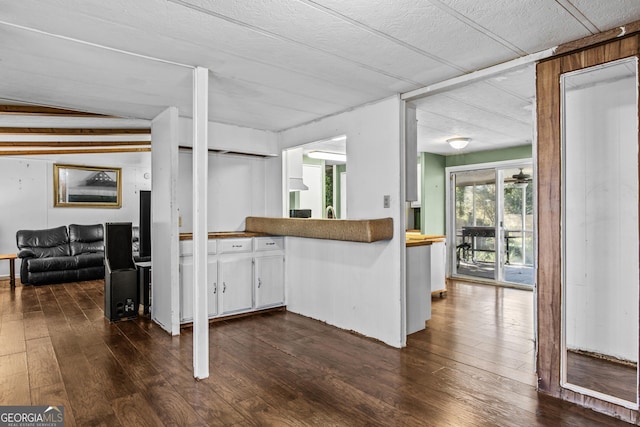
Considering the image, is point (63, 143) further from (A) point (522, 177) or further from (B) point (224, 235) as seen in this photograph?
(A) point (522, 177)

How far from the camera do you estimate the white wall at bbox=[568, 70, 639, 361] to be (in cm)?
299

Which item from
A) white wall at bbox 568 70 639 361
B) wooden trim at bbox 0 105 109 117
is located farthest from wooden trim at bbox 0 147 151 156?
white wall at bbox 568 70 639 361

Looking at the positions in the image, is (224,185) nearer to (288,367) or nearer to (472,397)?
(288,367)

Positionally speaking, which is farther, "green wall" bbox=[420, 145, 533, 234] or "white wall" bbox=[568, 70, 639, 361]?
"green wall" bbox=[420, 145, 533, 234]

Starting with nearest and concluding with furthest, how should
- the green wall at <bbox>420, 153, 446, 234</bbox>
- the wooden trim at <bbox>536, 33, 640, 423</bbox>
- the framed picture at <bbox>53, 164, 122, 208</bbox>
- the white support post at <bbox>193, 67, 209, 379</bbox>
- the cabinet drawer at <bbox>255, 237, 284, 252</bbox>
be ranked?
the wooden trim at <bbox>536, 33, 640, 423</bbox> < the white support post at <bbox>193, 67, 209, 379</bbox> < the cabinet drawer at <bbox>255, 237, 284, 252</bbox> < the green wall at <bbox>420, 153, 446, 234</bbox> < the framed picture at <bbox>53, 164, 122, 208</bbox>

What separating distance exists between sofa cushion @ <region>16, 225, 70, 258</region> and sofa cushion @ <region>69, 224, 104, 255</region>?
0.10m

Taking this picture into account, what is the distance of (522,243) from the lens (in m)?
6.34

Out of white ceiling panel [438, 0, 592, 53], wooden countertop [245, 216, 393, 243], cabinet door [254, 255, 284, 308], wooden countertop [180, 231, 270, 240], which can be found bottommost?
cabinet door [254, 255, 284, 308]

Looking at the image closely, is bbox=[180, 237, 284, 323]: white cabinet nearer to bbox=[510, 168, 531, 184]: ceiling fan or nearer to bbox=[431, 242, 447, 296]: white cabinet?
bbox=[431, 242, 447, 296]: white cabinet

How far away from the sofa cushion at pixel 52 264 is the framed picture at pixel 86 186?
1.54 metres

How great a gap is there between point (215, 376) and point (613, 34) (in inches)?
132

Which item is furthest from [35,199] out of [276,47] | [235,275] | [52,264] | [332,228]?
[276,47]

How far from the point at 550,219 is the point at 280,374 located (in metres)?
2.14

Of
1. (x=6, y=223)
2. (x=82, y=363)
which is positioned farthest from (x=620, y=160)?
(x=6, y=223)
